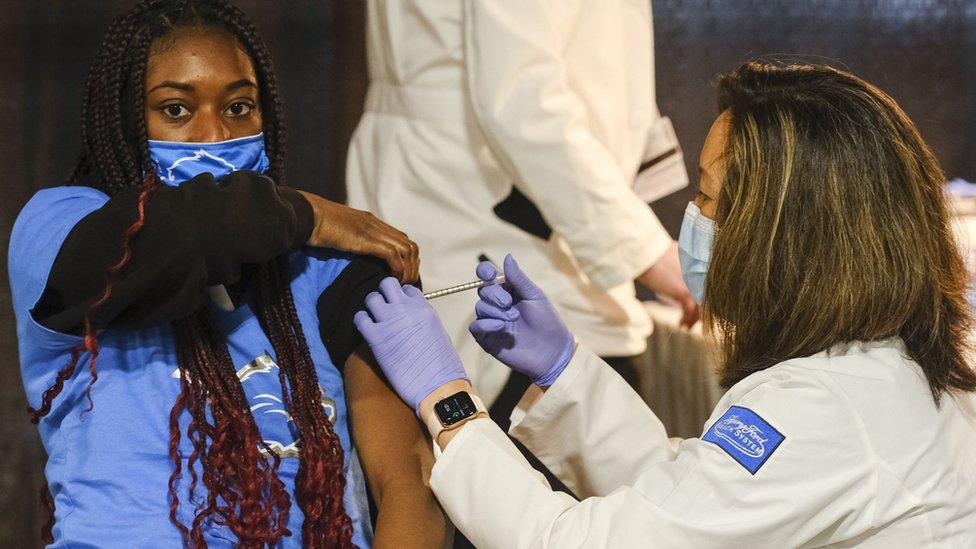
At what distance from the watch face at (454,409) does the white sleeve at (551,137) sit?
59 centimetres

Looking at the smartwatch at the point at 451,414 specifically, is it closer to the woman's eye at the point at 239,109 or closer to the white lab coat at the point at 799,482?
the white lab coat at the point at 799,482

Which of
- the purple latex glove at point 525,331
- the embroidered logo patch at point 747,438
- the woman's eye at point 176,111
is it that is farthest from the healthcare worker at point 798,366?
the woman's eye at point 176,111

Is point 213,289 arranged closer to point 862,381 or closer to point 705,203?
point 705,203

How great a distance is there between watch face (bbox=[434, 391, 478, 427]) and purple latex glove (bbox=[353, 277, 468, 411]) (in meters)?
0.03

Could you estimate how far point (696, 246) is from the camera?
1.58 m

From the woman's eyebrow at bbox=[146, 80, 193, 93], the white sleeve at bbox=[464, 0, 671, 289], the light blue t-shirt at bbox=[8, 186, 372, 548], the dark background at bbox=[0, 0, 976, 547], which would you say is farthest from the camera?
the dark background at bbox=[0, 0, 976, 547]

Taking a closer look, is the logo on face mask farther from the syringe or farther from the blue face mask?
the syringe

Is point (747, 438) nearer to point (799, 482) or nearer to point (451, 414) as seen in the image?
point (799, 482)

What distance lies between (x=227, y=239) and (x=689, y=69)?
1229mm

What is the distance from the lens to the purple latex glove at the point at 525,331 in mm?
1670

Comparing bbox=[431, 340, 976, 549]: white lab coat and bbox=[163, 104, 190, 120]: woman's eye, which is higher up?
bbox=[163, 104, 190, 120]: woman's eye

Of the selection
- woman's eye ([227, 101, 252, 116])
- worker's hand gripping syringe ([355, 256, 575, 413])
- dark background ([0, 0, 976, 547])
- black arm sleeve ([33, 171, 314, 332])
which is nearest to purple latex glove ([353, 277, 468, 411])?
worker's hand gripping syringe ([355, 256, 575, 413])

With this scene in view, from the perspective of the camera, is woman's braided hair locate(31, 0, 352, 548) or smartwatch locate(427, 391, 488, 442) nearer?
woman's braided hair locate(31, 0, 352, 548)

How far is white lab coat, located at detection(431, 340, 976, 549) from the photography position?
1230 mm
